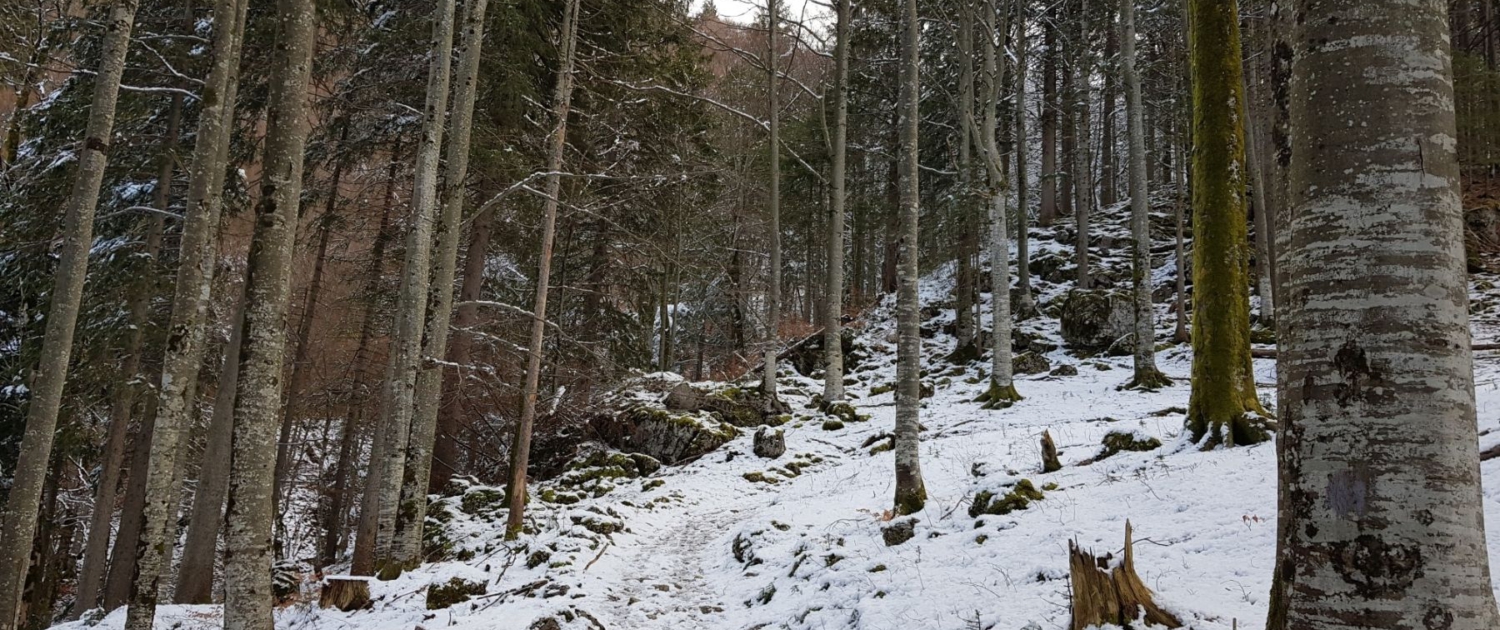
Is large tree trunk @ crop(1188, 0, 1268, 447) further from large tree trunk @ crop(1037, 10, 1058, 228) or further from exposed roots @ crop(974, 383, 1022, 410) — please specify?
large tree trunk @ crop(1037, 10, 1058, 228)

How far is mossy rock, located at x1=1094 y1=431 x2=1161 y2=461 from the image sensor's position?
21.3ft

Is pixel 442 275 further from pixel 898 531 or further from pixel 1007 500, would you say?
pixel 1007 500

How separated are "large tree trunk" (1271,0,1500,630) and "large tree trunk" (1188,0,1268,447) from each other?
465cm

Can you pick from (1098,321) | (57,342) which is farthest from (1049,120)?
(57,342)

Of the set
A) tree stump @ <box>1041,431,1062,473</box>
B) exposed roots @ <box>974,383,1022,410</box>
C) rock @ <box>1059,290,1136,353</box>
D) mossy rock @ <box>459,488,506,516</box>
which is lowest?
mossy rock @ <box>459,488,506,516</box>

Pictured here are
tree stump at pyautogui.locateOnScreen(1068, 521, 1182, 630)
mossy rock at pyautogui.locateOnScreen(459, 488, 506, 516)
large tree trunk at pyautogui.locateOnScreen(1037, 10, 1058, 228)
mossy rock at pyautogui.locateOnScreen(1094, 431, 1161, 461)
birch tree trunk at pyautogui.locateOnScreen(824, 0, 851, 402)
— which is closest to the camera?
tree stump at pyautogui.locateOnScreen(1068, 521, 1182, 630)

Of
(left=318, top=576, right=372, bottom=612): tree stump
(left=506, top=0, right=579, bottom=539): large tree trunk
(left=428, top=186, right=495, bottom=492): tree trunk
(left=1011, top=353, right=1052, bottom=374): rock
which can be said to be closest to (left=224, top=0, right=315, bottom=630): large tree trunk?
(left=318, top=576, right=372, bottom=612): tree stump

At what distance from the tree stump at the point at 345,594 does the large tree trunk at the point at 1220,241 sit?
7.87 m

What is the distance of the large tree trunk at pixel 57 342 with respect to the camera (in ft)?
19.0

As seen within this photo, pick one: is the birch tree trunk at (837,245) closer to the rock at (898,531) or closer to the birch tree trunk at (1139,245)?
the birch tree trunk at (1139,245)

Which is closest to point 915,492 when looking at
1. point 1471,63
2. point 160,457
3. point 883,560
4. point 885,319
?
point 883,560

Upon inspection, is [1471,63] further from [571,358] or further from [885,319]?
[571,358]

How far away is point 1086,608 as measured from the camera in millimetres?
3459

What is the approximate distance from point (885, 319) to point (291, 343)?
50.7 feet
